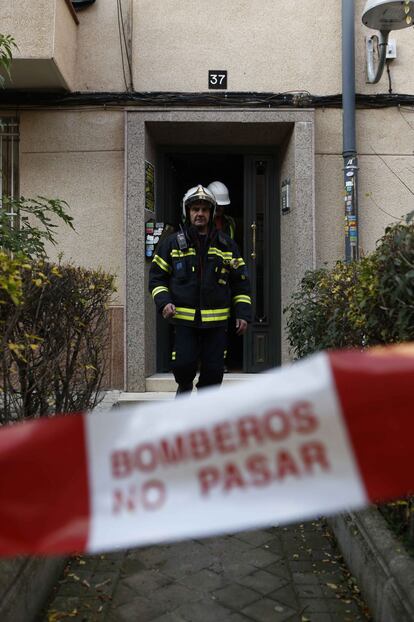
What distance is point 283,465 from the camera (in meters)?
1.33

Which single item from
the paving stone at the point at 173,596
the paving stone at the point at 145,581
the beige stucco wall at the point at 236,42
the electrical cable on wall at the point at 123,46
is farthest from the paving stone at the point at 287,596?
the electrical cable on wall at the point at 123,46

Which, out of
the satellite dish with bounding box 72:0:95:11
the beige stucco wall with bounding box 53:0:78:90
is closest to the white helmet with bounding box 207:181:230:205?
the beige stucco wall with bounding box 53:0:78:90

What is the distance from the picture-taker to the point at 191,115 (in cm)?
698

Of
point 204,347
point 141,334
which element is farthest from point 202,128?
point 204,347

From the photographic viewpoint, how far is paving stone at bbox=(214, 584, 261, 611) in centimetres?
296

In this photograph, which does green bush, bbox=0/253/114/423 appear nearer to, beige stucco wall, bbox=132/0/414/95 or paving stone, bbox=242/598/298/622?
paving stone, bbox=242/598/298/622

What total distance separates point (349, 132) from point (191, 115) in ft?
5.83

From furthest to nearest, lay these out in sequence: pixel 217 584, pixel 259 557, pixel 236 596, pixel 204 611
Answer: pixel 259 557
pixel 217 584
pixel 236 596
pixel 204 611

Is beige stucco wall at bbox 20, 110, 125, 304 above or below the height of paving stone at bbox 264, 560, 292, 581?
above

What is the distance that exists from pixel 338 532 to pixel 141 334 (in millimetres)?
3738

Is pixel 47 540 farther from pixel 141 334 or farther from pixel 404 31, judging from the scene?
pixel 404 31

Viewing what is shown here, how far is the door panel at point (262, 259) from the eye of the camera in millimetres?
7637

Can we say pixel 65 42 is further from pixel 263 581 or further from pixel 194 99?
pixel 263 581

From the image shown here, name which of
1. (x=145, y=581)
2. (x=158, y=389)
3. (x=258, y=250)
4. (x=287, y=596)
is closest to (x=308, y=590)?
(x=287, y=596)
